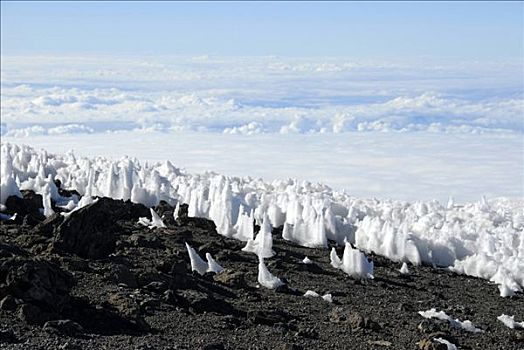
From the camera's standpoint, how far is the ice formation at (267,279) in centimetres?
1648

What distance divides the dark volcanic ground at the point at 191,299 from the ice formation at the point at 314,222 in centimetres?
125

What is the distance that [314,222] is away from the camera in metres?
23.5

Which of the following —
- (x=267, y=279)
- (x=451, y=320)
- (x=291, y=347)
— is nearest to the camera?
(x=291, y=347)

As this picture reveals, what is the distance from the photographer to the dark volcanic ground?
12125mm

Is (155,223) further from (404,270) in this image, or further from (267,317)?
(267,317)

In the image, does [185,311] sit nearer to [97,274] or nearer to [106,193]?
[97,274]

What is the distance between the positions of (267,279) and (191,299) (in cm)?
287

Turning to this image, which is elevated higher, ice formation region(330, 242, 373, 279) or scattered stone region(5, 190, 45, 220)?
scattered stone region(5, 190, 45, 220)

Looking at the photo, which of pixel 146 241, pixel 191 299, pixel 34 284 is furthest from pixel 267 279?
pixel 34 284

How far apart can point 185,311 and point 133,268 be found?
11.0 feet

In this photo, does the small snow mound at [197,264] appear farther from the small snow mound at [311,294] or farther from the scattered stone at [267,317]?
the scattered stone at [267,317]

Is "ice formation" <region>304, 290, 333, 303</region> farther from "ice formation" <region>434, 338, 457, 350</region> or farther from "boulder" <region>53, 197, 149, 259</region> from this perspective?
"boulder" <region>53, 197, 149, 259</region>

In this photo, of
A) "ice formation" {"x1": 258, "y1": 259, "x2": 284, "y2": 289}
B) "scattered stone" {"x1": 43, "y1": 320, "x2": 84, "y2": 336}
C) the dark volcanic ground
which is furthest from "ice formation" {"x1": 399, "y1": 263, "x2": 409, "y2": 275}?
"scattered stone" {"x1": 43, "y1": 320, "x2": 84, "y2": 336}

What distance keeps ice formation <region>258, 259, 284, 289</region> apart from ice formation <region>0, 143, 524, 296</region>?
2985 millimetres
